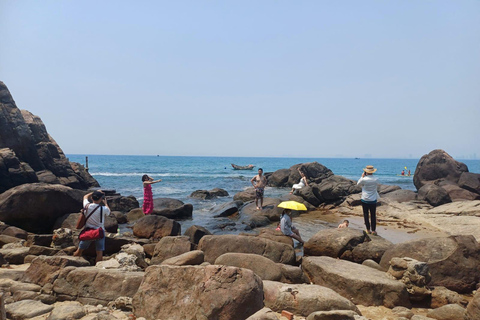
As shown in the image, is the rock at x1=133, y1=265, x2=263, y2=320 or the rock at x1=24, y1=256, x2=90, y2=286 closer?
the rock at x1=133, y1=265, x2=263, y2=320

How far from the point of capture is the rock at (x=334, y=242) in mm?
8281

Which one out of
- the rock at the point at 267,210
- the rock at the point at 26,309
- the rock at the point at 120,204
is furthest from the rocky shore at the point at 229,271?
the rock at the point at 120,204

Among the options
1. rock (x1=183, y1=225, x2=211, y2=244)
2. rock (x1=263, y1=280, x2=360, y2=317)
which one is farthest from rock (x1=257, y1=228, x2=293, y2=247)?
rock (x1=263, y1=280, x2=360, y2=317)

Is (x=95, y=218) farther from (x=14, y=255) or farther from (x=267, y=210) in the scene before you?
(x=267, y=210)

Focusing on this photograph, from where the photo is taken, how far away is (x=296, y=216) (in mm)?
17281

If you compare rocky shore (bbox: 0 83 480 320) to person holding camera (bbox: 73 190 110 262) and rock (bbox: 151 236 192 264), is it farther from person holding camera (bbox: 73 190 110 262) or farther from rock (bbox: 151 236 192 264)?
person holding camera (bbox: 73 190 110 262)

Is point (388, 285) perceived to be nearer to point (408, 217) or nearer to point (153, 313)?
point (153, 313)

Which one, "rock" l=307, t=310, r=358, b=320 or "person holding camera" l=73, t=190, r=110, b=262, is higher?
"person holding camera" l=73, t=190, r=110, b=262

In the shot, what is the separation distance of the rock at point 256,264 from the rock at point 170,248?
2.00 m

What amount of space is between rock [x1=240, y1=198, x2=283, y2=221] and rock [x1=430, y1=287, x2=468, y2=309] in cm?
979

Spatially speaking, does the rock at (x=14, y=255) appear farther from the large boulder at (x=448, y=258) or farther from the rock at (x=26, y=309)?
the large boulder at (x=448, y=258)

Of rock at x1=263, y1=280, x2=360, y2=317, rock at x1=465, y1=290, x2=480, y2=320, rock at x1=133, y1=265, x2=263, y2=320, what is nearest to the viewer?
rock at x1=133, y1=265, x2=263, y2=320

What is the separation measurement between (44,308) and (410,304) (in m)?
6.61

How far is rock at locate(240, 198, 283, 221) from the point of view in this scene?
15.9 metres
